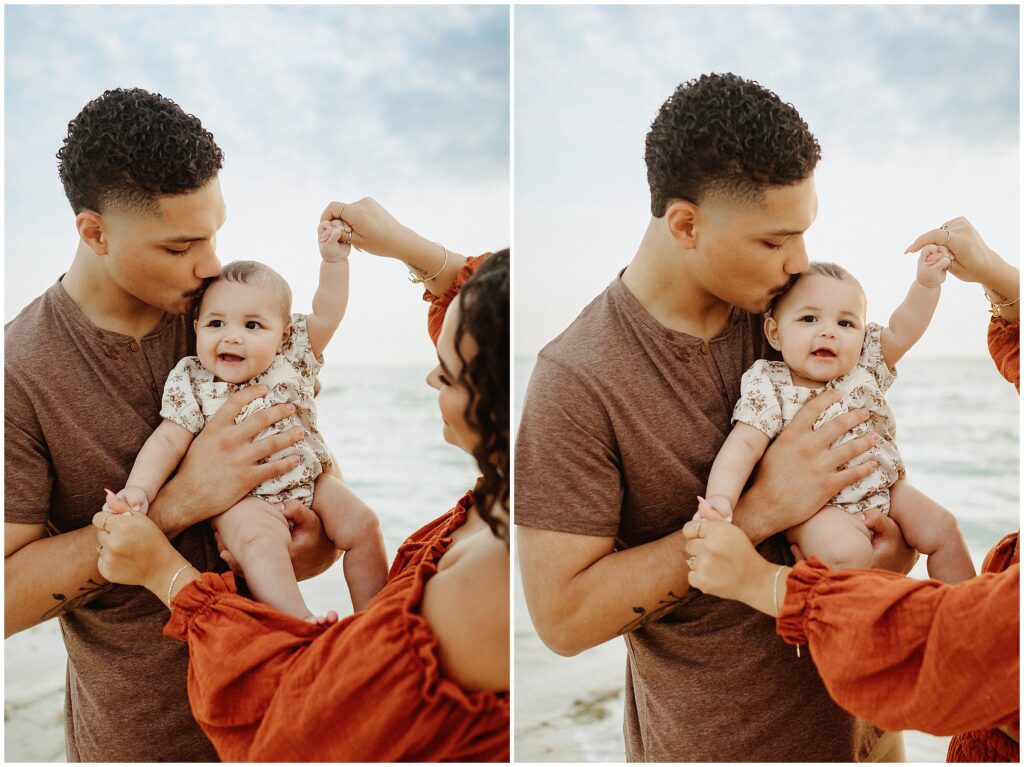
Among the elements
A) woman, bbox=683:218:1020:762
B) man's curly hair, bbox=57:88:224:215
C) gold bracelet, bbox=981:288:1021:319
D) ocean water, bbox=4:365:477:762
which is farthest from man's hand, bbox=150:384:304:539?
ocean water, bbox=4:365:477:762

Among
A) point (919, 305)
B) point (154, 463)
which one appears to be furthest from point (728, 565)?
point (154, 463)

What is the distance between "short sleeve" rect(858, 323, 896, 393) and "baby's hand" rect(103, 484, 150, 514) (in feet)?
4.97

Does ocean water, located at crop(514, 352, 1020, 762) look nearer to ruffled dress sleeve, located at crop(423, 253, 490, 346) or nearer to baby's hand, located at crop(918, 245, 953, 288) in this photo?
ruffled dress sleeve, located at crop(423, 253, 490, 346)

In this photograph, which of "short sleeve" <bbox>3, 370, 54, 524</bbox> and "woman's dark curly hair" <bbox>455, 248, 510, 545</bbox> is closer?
"woman's dark curly hair" <bbox>455, 248, 510, 545</bbox>

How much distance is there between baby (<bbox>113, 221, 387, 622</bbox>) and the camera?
193cm

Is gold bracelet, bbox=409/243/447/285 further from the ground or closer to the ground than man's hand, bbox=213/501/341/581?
further from the ground

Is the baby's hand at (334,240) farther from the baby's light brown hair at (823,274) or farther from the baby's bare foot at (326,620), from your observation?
the baby's light brown hair at (823,274)

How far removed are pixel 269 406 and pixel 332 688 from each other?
0.67m

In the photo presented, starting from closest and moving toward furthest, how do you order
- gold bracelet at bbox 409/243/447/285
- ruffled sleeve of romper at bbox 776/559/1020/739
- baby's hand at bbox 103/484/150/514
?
ruffled sleeve of romper at bbox 776/559/1020/739, baby's hand at bbox 103/484/150/514, gold bracelet at bbox 409/243/447/285

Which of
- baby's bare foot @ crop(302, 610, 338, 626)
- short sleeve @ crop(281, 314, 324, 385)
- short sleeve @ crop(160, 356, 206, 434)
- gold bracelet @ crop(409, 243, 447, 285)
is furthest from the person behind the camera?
gold bracelet @ crop(409, 243, 447, 285)

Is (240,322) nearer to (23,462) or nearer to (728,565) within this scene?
(23,462)

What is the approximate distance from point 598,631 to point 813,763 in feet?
1.89

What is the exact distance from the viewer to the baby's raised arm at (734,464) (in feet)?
6.22

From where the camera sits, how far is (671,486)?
6.48 ft
